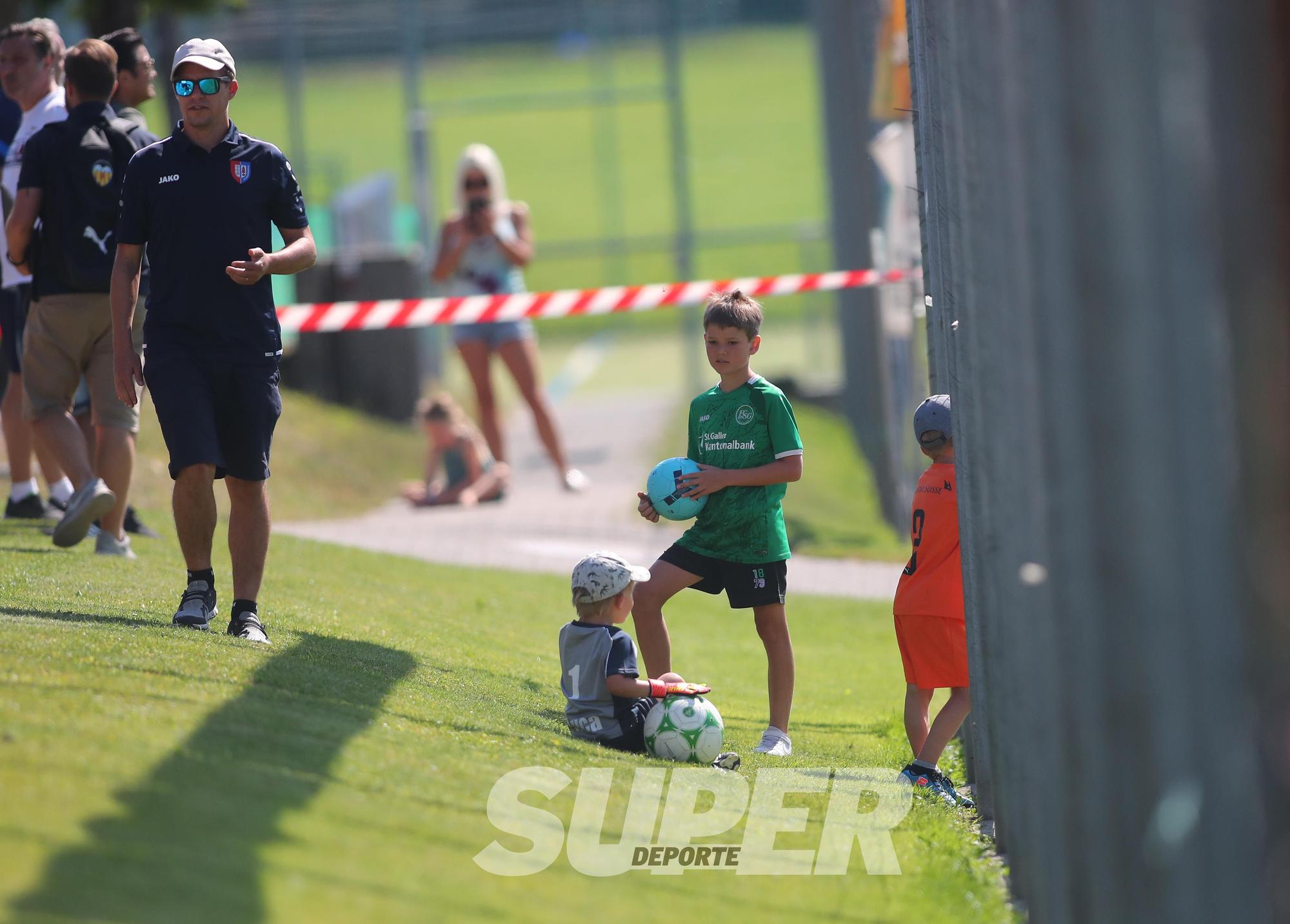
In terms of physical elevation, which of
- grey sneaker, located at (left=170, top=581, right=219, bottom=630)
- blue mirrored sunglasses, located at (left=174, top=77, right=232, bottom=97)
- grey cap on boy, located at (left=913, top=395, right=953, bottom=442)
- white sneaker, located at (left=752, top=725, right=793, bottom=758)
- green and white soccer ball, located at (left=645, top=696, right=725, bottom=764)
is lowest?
white sneaker, located at (left=752, top=725, right=793, bottom=758)

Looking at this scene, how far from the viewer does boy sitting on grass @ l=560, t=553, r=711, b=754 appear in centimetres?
563

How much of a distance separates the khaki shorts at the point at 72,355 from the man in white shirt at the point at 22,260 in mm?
304

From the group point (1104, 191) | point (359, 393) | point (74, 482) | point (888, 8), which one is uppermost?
point (888, 8)

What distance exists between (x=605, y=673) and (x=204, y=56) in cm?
262

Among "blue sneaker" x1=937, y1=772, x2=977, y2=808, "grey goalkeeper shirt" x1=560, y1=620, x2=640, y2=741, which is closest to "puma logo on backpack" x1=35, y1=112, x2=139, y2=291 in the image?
"grey goalkeeper shirt" x1=560, y1=620, x2=640, y2=741

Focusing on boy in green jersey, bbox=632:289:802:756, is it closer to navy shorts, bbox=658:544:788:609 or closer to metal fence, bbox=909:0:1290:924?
navy shorts, bbox=658:544:788:609

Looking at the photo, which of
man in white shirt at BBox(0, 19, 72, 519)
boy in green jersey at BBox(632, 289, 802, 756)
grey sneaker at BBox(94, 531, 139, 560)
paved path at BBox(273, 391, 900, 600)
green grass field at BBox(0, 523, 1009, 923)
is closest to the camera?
green grass field at BBox(0, 523, 1009, 923)

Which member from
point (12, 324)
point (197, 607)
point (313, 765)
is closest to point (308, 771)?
point (313, 765)

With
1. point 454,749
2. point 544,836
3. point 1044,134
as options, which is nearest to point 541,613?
point 454,749

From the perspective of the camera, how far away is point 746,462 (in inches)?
240

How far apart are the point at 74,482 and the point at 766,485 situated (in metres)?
3.60

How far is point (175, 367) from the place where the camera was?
5.92 metres

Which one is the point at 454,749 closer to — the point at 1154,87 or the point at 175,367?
the point at 175,367

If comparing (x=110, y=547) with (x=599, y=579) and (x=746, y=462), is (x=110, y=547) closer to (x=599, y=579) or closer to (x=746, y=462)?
(x=599, y=579)
